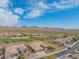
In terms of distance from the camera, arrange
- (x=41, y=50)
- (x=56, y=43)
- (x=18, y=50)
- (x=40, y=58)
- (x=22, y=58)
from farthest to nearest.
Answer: (x=56, y=43)
(x=41, y=50)
(x=18, y=50)
(x=40, y=58)
(x=22, y=58)

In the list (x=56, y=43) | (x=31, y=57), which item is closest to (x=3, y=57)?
(x=31, y=57)

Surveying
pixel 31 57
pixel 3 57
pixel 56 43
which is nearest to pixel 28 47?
pixel 31 57

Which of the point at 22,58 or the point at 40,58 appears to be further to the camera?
the point at 40,58

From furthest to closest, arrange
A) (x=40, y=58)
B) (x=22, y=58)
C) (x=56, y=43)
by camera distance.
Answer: (x=56, y=43) < (x=40, y=58) < (x=22, y=58)

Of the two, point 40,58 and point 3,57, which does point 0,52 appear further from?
point 40,58

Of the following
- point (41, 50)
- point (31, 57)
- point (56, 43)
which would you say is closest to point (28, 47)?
point (41, 50)

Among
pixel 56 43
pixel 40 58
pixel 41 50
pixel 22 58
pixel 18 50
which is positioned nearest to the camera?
pixel 22 58

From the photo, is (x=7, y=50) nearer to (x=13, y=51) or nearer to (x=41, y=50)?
(x=13, y=51)

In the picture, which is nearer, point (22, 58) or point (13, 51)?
point (22, 58)

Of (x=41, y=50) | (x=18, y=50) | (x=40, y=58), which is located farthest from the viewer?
(x=41, y=50)
